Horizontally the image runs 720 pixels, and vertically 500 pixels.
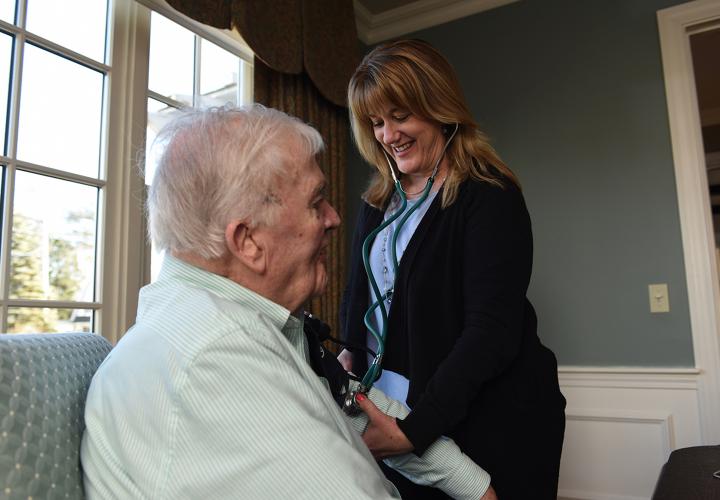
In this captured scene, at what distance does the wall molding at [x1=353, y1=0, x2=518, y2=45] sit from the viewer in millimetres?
3213

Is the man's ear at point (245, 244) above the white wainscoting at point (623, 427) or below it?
above

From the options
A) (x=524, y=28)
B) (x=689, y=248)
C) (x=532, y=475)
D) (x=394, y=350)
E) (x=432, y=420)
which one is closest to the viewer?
(x=432, y=420)

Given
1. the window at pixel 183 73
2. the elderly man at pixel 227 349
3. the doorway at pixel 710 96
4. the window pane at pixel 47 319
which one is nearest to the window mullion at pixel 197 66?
the window at pixel 183 73

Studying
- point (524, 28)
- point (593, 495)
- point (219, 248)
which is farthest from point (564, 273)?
point (219, 248)

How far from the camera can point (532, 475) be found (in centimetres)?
113

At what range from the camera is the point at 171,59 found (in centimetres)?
238

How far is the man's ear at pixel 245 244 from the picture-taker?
80cm

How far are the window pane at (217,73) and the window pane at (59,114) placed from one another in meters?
0.53

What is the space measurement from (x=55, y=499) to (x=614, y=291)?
8.26ft

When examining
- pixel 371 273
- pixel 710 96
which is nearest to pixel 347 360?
pixel 371 273

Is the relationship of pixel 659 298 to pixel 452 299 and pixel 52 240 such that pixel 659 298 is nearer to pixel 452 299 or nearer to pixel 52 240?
pixel 452 299

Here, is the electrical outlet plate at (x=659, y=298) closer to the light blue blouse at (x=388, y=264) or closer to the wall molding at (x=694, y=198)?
Answer: the wall molding at (x=694, y=198)

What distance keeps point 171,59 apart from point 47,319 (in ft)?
3.66

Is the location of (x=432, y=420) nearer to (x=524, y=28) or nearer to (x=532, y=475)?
(x=532, y=475)
